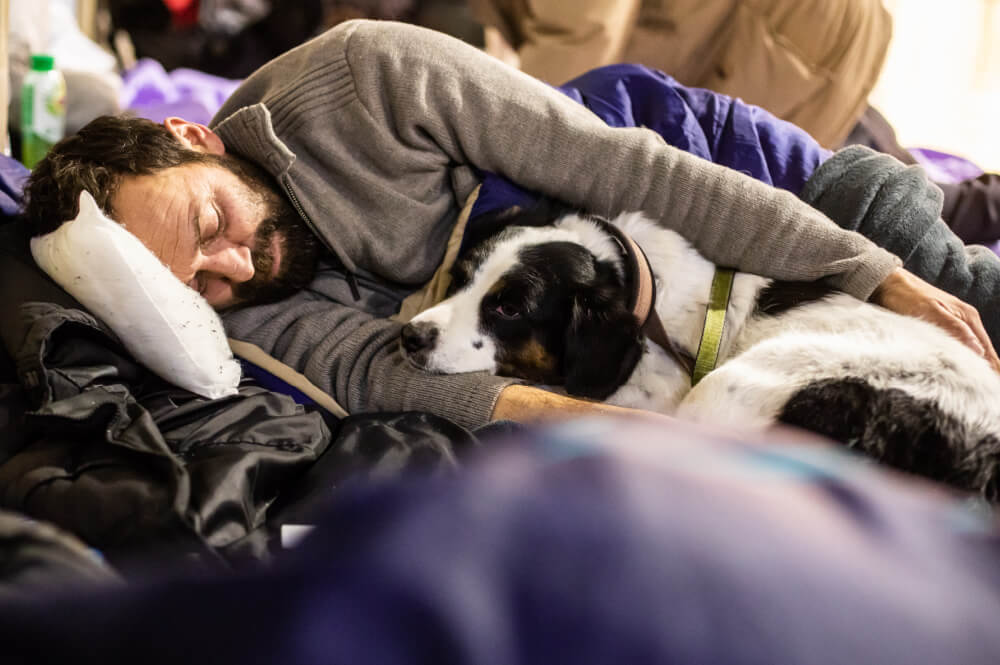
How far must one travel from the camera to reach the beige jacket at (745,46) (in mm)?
3137

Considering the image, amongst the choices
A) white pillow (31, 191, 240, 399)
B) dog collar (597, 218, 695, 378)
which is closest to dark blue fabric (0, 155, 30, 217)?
white pillow (31, 191, 240, 399)

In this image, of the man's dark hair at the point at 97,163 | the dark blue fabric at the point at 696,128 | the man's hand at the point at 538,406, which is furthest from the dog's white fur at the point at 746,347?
the man's dark hair at the point at 97,163

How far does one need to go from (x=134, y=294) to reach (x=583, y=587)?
1.15 meters

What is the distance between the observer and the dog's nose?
1.66 meters

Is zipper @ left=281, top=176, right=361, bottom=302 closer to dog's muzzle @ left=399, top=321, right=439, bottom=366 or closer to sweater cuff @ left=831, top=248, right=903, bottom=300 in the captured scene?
dog's muzzle @ left=399, top=321, right=439, bottom=366

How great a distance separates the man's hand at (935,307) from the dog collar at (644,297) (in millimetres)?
443

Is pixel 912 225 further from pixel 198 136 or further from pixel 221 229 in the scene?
pixel 198 136

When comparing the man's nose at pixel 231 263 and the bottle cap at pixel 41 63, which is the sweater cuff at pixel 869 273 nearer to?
the man's nose at pixel 231 263

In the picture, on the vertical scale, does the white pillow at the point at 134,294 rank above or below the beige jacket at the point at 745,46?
below

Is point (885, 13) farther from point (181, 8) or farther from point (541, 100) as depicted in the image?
point (181, 8)

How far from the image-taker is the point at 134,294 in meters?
1.40

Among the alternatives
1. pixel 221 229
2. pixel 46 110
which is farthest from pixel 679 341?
pixel 46 110

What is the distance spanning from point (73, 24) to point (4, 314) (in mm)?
2856

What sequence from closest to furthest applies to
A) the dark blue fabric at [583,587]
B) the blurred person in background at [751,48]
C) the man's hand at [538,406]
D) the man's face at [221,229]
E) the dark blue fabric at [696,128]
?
1. the dark blue fabric at [583,587]
2. the man's hand at [538,406]
3. the man's face at [221,229]
4. the dark blue fabric at [696,128]
5. the blurred person in background at [751,48]
